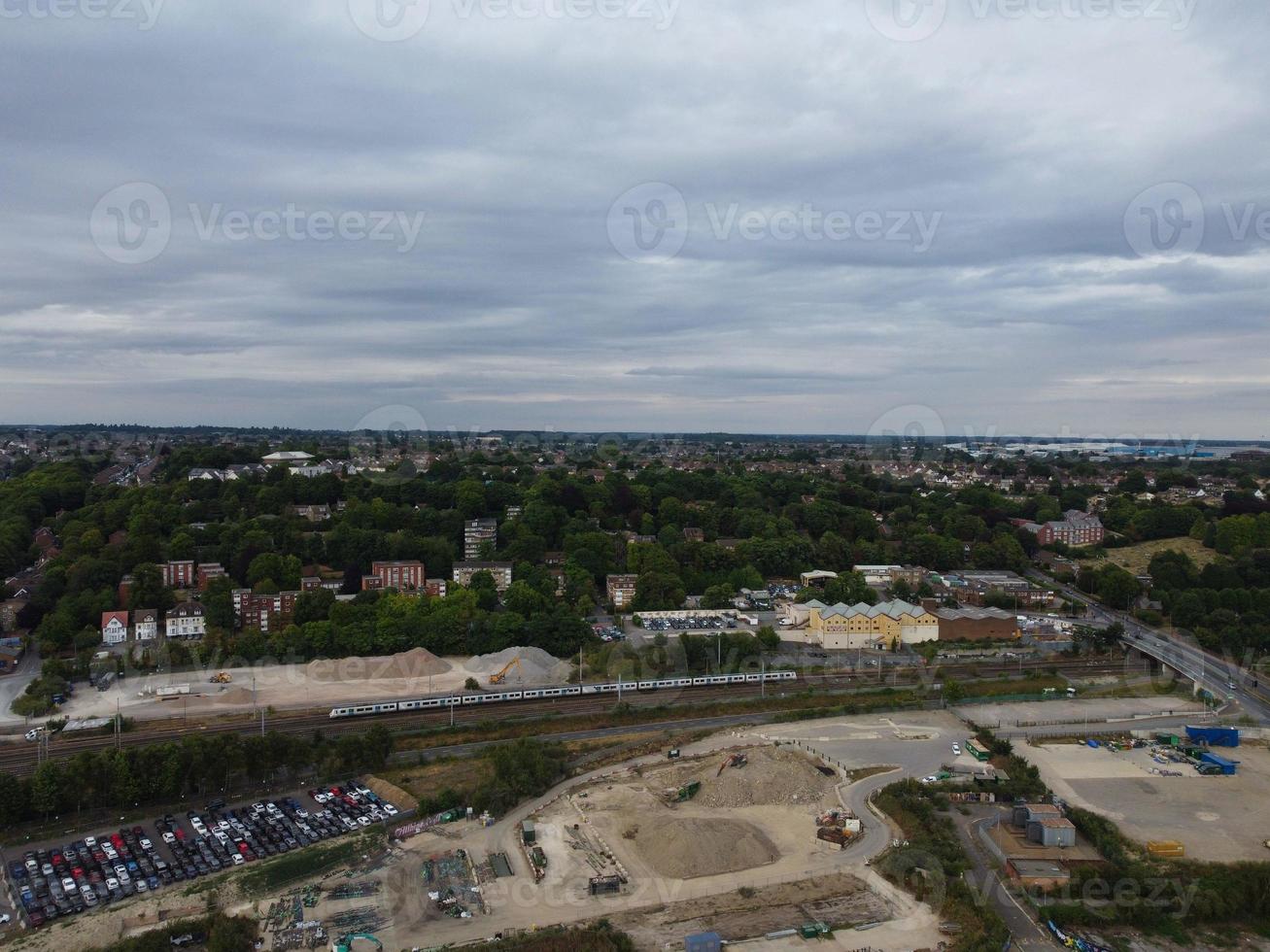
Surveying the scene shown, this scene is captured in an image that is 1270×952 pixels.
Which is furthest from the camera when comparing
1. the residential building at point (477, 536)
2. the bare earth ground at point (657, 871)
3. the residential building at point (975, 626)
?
the residential building at point (477, 536)

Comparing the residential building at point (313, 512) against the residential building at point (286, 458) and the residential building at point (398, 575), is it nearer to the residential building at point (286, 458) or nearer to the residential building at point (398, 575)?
the residential building at point (398, 575)

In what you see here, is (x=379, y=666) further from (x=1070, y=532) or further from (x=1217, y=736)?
(x=1070, y=532)

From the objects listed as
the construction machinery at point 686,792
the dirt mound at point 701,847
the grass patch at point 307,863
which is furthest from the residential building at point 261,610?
the dirt mound at point 701,847

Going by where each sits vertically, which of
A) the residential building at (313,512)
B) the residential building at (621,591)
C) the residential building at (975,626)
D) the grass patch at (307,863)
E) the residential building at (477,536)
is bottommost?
the grass patch at (307,863)

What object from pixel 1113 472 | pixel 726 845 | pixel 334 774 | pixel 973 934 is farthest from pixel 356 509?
pixel 1113 472

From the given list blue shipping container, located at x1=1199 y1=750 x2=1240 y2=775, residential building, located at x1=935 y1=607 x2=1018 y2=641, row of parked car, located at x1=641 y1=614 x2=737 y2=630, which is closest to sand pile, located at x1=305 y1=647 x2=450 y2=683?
row of parked car, located at x1=641 y1=614 x2=737 y2=630

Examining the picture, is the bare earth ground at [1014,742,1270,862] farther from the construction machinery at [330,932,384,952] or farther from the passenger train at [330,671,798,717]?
the construction machinery at [330,932,384,952]

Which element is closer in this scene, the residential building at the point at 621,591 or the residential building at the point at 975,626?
the residential building at the point at 975,626
